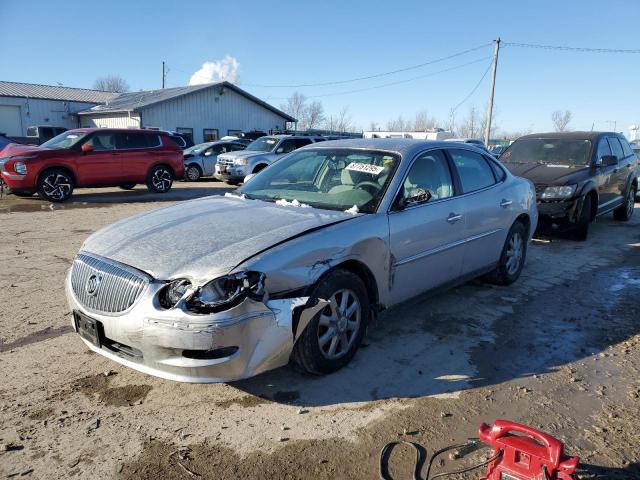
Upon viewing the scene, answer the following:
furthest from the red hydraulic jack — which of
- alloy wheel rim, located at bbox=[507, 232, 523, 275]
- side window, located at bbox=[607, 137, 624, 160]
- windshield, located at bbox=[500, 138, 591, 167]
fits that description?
side window, located at bbox=[607, 137, 624, 160]

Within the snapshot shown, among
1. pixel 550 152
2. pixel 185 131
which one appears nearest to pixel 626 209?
pixel 550 152

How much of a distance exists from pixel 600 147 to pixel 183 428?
878 cm

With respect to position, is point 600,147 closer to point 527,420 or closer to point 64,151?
point 527,420

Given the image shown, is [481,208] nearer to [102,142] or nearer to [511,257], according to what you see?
[511,257]

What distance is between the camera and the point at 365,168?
13.5ft

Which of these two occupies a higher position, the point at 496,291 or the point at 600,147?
the point at 600,147

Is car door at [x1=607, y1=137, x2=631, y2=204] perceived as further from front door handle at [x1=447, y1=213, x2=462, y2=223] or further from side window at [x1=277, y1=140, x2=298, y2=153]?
side window at [x1=277, y1=140, x2=298, y2=153]

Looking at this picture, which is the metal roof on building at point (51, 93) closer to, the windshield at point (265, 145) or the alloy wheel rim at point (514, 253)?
the windshield at point (265, 145)

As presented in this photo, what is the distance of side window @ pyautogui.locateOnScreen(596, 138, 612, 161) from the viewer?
28.5 ft

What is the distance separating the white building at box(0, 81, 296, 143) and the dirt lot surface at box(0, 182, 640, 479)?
26514mm

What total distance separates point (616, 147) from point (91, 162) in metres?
11.9

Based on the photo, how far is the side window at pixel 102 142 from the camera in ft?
41.2

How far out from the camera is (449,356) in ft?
12.4

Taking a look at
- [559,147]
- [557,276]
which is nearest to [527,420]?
[557,276]
